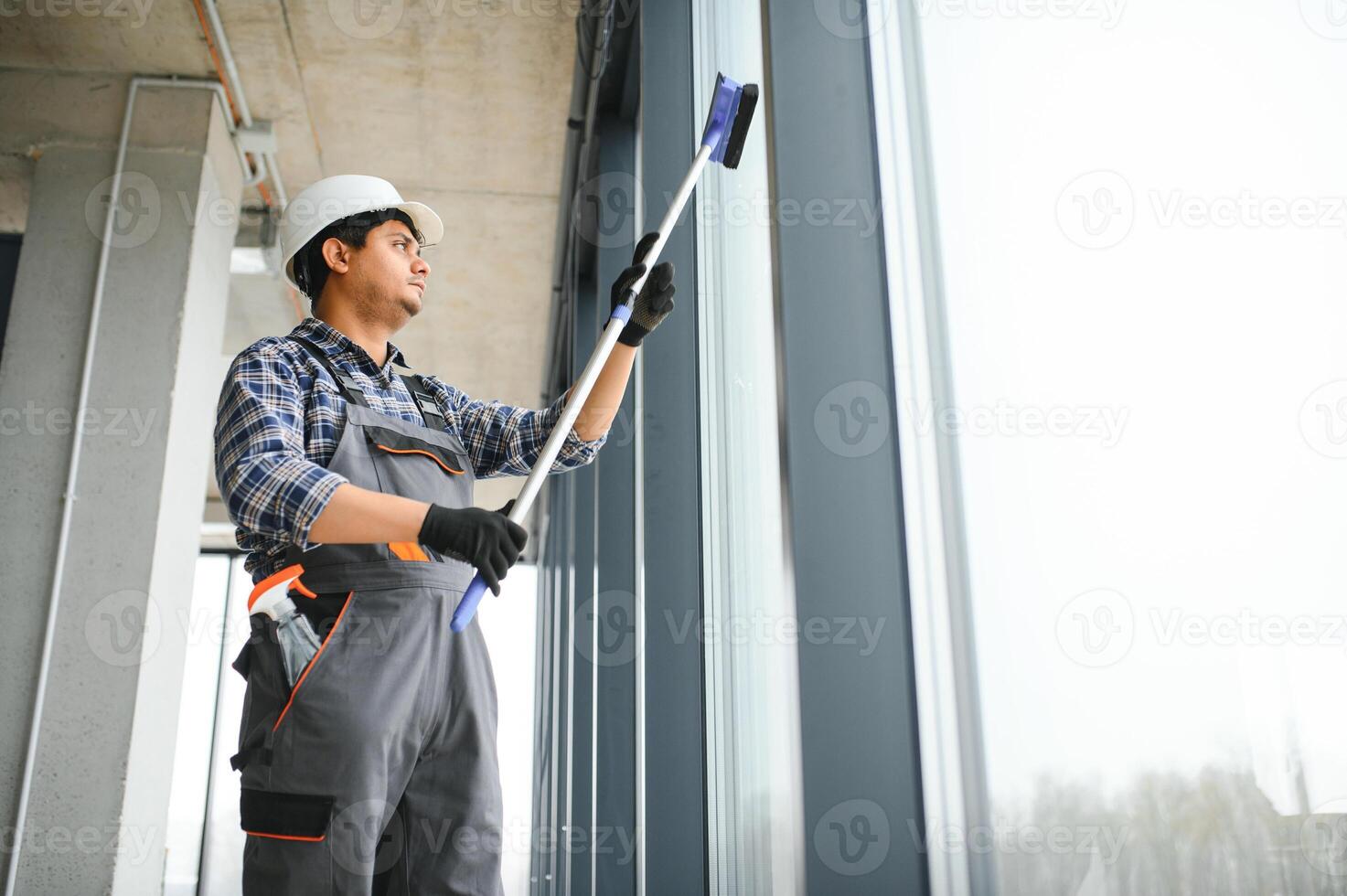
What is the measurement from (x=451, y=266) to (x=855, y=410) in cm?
507

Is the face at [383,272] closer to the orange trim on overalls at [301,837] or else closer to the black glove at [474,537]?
the black glove at [474,537]

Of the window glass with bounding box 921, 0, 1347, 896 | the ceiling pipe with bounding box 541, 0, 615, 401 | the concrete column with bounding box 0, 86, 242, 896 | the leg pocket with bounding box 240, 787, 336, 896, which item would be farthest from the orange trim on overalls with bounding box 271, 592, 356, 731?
the concrete column with bounding box 0, 86, 242, 896

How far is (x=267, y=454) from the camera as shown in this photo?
149 cm

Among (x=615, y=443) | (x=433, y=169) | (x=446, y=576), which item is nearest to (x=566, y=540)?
(x=433, y=169)

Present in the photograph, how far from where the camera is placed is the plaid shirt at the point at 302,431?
145cm

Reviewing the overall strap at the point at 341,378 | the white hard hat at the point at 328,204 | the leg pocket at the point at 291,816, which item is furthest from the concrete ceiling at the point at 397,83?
the leg pocket at the point at 291,816

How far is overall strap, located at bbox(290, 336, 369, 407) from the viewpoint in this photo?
5.65 feet

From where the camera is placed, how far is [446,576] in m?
1.58

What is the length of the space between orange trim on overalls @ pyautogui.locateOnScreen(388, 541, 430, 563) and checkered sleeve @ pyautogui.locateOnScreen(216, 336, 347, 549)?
0.13m

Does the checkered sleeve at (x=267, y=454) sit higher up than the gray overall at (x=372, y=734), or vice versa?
the checkered sleeve at (x=267, y=454)

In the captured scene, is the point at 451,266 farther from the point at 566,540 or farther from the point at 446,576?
the point at 446,576

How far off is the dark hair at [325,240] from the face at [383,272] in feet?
0.05

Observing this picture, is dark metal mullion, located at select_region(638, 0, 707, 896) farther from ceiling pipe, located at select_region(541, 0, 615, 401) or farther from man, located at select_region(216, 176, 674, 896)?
ceiling pipe, located at select_region(541, 0, 615, 401)

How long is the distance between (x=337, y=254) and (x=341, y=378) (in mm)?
360
